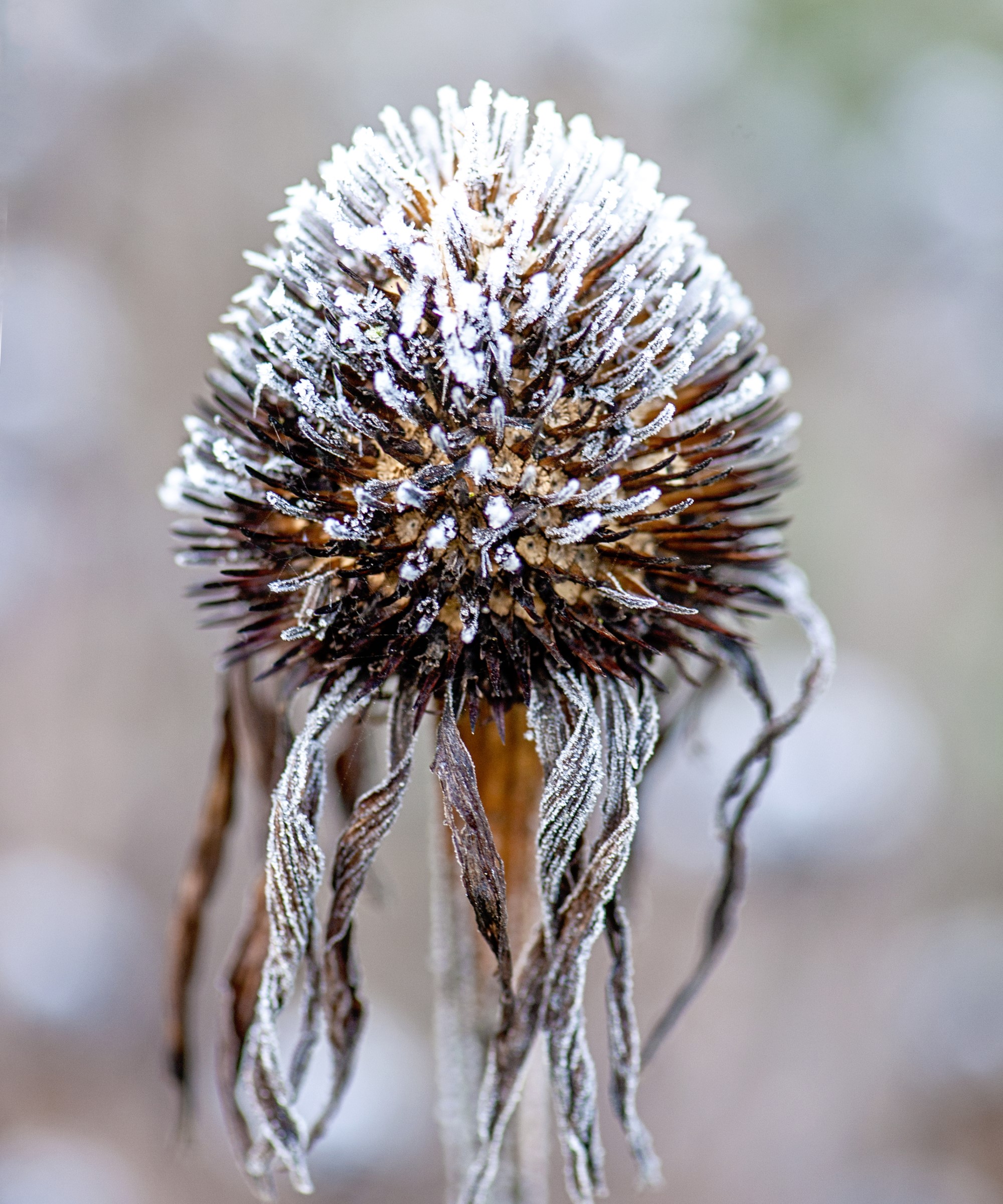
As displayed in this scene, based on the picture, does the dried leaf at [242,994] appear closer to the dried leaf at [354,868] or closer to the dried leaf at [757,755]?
the dried leaf at [354,868]

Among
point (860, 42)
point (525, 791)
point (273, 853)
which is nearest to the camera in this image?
point (273, 853)

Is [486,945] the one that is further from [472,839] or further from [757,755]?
[757,755]

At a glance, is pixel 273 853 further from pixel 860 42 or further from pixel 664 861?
pixel 860 42

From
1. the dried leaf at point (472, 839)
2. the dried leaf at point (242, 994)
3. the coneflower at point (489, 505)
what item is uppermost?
the coneflower at point (489, 505)

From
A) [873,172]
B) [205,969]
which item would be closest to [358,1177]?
[205,969]

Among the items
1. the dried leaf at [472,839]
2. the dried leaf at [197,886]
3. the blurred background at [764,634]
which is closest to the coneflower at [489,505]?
the dried leaf at [472,839]

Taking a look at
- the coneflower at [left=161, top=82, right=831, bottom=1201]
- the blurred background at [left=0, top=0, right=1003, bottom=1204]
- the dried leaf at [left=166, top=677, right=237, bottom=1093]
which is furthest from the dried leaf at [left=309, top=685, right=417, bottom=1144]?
the blurred background at [left=0, top=0, right=1003, bottom=1204]

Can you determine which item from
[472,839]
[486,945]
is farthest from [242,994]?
[472,839]
